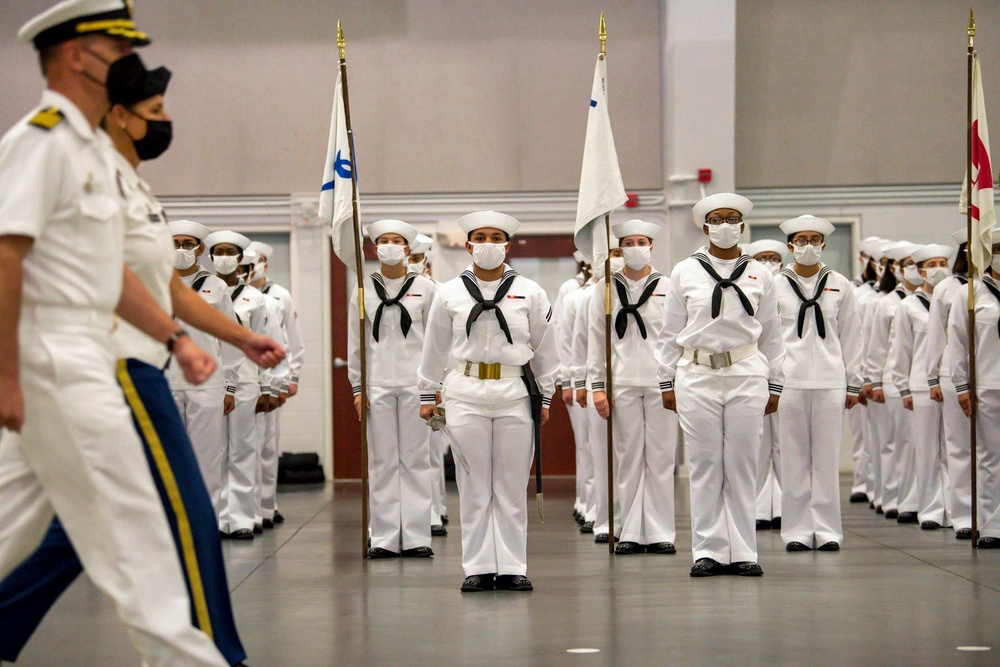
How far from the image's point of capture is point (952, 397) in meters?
9.18

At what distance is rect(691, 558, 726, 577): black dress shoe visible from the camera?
23.3 ft

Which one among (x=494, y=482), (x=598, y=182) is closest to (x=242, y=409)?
(x=598, y=182)

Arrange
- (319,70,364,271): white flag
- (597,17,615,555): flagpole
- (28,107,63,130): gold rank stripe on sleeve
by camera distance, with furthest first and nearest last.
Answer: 1. (319,70,364,271): white flag
2. (597,17,615,555): flagpole
3. (28,107,63,130): gold rank stripe on sleeve

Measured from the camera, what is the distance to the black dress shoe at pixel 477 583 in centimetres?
667

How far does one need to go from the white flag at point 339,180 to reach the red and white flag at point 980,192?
4.11 m

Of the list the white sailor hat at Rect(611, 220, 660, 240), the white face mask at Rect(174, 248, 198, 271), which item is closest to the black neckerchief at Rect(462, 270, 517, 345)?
the white sailor hat at Rect(611, 220, 660, 240)

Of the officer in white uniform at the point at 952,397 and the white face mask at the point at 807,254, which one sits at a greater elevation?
the white face mask at the point at 807,254

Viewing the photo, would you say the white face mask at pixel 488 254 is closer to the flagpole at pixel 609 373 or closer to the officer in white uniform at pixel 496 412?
the officer in white uniform at pixel 496 412

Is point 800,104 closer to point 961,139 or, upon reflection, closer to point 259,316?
point 961,139

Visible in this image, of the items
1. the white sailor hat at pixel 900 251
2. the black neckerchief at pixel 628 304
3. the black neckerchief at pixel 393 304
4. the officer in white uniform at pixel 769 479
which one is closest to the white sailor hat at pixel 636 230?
the black neckerchief at pixel 628 304

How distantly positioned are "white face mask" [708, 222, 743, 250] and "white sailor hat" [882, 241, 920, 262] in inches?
158

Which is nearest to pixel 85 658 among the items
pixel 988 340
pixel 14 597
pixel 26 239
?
pixel 14 597

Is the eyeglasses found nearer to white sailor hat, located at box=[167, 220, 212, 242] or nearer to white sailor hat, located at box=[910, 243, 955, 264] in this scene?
white sailor hat, located at box=[910, 243, 955, 264]

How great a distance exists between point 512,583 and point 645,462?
6.99ft
